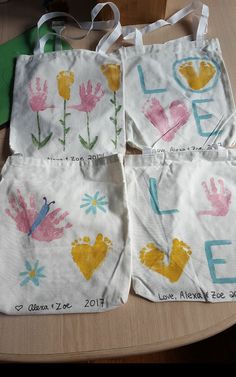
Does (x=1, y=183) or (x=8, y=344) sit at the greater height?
(x=1, y=183)

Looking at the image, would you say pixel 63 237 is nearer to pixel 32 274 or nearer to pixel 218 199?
pixel 32 274

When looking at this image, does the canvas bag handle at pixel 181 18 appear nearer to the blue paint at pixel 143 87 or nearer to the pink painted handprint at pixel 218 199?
the blue paint at pixel 143 87

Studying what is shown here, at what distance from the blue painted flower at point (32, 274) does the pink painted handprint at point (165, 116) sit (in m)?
0.31

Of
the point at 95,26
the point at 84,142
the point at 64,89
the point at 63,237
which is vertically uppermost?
the point at 95,26

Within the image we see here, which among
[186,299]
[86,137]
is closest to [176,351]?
[186,299]

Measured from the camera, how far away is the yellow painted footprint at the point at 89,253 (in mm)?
492

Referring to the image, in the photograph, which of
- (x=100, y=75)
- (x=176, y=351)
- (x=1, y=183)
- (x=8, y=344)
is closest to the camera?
(x=8, y=344)

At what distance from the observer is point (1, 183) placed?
0.56m

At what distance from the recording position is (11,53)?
710mm

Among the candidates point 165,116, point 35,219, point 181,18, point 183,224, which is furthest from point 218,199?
point 181,18

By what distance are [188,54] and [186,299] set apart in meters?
0.48

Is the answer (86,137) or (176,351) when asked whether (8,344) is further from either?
(176,351)

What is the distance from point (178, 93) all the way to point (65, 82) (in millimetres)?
218

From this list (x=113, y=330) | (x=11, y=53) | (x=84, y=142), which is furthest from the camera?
(x=11, y=53)
